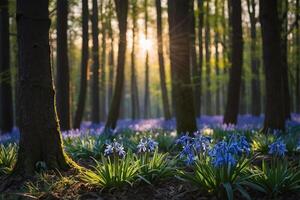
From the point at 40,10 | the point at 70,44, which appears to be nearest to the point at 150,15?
the point at 70,44

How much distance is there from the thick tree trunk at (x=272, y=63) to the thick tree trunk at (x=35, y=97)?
705 cm

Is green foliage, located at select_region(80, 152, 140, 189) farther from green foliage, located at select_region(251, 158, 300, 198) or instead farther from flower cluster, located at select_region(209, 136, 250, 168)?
green foliage, located at select_region(251, 158, 300, 198)

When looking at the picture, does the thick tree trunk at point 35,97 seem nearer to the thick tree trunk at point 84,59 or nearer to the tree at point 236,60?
the thick tree trunk at point 84,59

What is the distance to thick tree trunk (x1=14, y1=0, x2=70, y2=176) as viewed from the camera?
6812 millimetres

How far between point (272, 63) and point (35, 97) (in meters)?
7.69

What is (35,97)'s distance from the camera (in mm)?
6832

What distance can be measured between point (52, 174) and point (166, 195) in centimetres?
202

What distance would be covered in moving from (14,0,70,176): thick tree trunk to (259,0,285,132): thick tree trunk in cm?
705

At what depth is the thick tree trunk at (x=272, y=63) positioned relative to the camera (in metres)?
11.9

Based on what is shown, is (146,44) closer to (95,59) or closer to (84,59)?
(95,59)

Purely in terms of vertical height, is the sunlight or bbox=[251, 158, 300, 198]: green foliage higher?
the sunlight

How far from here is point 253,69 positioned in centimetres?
2944

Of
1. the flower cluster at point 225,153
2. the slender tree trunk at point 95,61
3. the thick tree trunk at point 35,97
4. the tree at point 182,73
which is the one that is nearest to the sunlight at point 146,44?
the slender tree trunk at point 95,61

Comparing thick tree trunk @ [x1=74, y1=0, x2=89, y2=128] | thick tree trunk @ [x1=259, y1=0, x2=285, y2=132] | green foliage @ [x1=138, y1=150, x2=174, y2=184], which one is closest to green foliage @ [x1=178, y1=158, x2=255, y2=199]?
green foliage @ [x1=138, y1=150, x2=174, y2=184]
